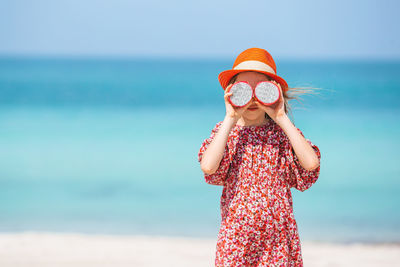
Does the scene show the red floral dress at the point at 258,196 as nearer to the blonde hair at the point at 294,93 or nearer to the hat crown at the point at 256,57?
the blonde hair at the point at 294,93

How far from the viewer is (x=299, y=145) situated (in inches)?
107

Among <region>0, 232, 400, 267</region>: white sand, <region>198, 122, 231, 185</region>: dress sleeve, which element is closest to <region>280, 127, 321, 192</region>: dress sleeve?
<region>198, 122, 231, 185</region>: dress sleeve

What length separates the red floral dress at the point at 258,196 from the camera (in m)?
2.74

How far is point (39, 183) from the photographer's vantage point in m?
8.59

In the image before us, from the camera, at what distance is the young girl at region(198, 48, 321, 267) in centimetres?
272

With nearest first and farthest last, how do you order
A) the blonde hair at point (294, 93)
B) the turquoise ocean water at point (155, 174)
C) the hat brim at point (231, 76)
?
the hat brim at point (231, 76), the blonde hair at point (294, 93), the turquoise ocean water at point (155, 174)

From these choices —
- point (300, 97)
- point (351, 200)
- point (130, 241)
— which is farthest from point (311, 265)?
point (351, 200)

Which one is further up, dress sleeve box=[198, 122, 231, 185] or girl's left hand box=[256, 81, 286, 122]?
girl's left hand box=[256, 81, 286, 122]

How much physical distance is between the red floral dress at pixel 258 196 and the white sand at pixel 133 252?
7.04 ft

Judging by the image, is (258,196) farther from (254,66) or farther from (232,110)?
(254,66)

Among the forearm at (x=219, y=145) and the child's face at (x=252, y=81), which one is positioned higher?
the child's face at (x=252, y=81)

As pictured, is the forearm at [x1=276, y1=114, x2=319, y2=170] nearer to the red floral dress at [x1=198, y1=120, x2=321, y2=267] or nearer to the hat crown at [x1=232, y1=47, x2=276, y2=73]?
the red floral dress at [x1=198, y1=120, x2=321, y2=267]

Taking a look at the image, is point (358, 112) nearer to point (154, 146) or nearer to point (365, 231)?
point (154, 146)

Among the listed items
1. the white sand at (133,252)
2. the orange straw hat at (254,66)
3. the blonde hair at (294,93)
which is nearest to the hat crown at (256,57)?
the orange straw hat at (254,66)
